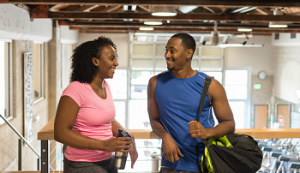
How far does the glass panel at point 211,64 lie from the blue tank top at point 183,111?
11.6m

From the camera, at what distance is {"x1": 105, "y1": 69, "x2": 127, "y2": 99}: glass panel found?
1282cm

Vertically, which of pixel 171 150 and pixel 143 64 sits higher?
pixel 143 64

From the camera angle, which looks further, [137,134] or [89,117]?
[137,134]

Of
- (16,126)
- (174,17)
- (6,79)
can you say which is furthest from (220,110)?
(174,17)

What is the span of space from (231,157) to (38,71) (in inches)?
255

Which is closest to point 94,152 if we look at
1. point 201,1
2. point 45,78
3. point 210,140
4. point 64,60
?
point 210,140

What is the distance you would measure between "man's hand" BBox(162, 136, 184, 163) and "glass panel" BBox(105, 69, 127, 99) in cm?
1136

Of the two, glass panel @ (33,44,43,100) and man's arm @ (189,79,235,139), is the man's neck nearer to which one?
man's arm @ (189,79,235,139)

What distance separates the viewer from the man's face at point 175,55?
1.59 meters

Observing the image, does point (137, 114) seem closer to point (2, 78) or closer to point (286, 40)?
point (286, 40)

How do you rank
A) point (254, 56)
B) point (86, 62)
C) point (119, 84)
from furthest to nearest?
1. point (254, 56)
2. point (119, 84)
3. point (86, 62)

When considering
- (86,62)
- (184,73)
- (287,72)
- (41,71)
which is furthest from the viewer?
(287,72)

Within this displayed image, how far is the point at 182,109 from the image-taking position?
1.57 meters

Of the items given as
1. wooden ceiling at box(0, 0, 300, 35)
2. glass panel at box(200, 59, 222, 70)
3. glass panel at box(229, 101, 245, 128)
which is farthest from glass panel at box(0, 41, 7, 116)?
glass panel at box(229, 101, 245, 128)
